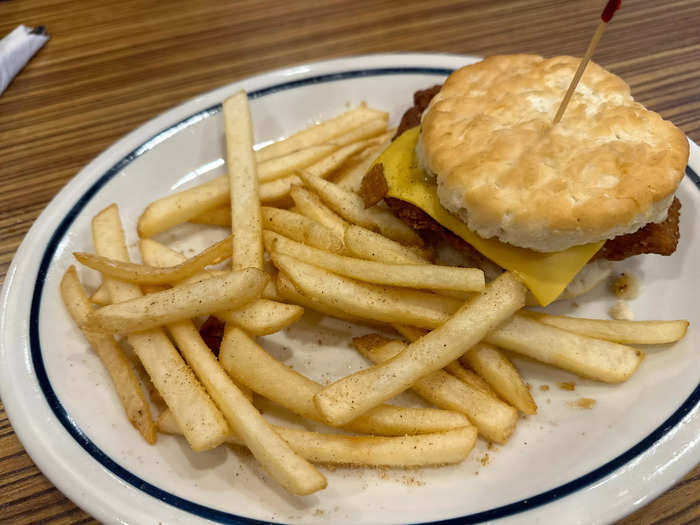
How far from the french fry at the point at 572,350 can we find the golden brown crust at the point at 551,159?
0.29 meters

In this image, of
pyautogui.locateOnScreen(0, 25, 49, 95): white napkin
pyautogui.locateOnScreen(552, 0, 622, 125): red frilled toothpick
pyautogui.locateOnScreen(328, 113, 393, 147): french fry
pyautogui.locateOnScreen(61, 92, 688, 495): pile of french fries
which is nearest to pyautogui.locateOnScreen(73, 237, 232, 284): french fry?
pyautogui.locateOnScreen(61, 92, 688, 495): pile of french fries

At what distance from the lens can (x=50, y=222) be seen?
2.29m

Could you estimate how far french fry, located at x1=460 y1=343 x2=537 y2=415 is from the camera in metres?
1.70

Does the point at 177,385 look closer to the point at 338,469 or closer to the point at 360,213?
the point at 338,469

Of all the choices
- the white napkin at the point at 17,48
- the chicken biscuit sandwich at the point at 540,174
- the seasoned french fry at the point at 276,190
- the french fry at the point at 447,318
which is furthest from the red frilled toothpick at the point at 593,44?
the white napkin at the point at 17,48

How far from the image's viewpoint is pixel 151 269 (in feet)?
Result: 6.20

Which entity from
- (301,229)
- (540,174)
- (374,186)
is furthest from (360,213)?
(540,174)

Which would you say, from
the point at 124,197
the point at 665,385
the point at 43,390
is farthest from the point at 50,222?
the point at 665,385

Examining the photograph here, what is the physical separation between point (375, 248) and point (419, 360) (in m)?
0.46

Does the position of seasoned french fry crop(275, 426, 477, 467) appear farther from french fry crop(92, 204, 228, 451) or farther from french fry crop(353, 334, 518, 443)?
Result: french fry crop(92, 204, 228, 451)

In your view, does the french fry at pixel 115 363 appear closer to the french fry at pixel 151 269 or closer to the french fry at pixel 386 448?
the french fry at pixel 151 269

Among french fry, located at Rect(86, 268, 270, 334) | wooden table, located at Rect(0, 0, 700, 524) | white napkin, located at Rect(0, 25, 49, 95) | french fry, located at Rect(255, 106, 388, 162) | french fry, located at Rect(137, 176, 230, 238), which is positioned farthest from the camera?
white napkin, located at Rect(0, 25, 49, 95)

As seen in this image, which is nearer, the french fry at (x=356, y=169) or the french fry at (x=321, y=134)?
the french fry at (x=356, y=169)

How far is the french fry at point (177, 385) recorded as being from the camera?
1557 mm
